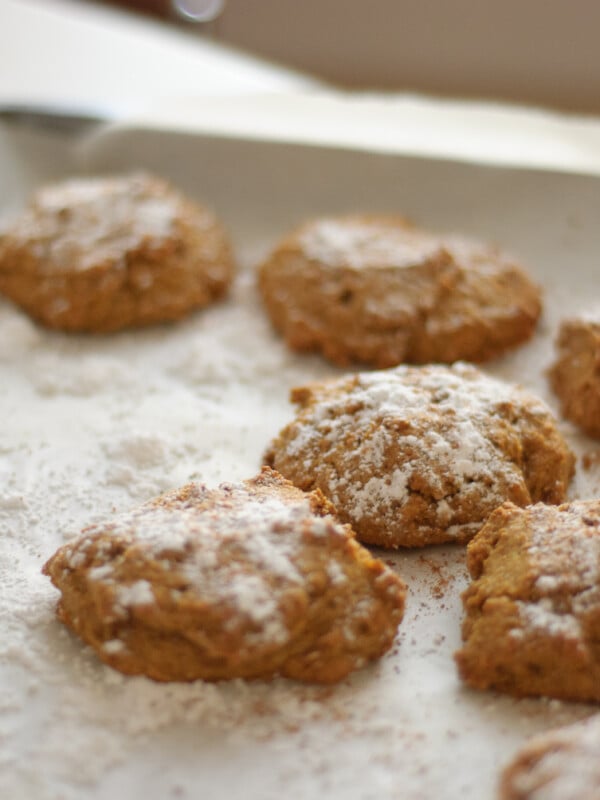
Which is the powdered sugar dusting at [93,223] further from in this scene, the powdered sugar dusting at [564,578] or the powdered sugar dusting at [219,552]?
the powdered sugar dusting at [564,578]

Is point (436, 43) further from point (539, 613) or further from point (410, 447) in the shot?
point (539, 613)

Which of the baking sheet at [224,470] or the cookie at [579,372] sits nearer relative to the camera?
the baking sheet at [224,470]

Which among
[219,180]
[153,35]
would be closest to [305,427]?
[219,180]

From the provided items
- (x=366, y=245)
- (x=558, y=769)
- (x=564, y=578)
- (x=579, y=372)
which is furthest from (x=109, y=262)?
(x=558, y=769)

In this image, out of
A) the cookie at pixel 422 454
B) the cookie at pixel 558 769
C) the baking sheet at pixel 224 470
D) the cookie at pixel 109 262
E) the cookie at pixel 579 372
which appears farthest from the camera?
the cookie at pixel 109 262

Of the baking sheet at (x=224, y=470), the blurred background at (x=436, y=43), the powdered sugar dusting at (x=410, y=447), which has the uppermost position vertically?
the blurred background at (x=436, y=43)

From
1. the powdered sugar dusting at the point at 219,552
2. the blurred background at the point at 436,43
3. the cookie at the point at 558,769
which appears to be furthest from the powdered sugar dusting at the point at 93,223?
the cookie at the point at 558,769

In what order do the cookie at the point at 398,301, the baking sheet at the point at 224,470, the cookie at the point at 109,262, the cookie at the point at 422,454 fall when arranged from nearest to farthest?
the baking sheet at the point at 224,470, the cookie at the point at 422,454, the cookie at the point at 398,301, the cookie at the point at 109,262
